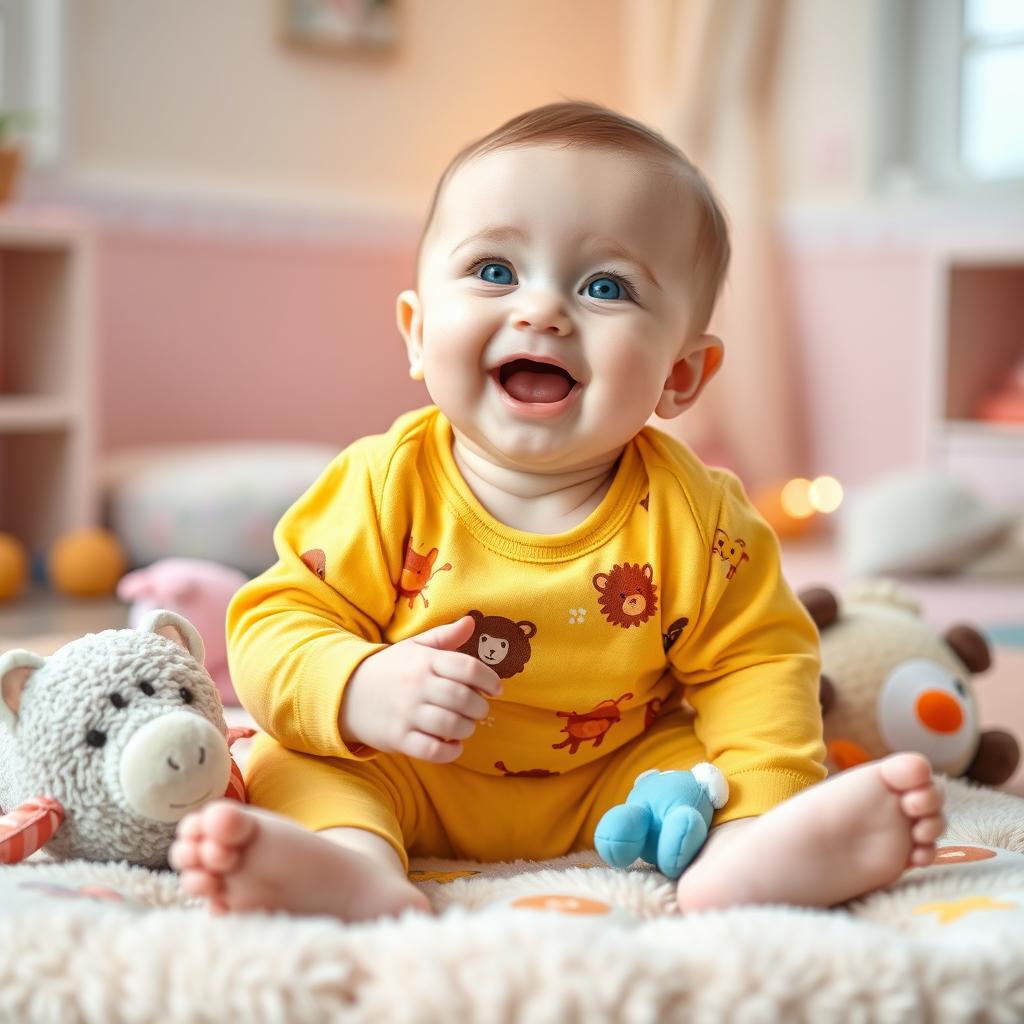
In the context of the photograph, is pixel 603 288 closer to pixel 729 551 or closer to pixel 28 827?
pixel 729 551

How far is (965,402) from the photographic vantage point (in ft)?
10.4

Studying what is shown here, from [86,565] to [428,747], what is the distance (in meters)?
1.85

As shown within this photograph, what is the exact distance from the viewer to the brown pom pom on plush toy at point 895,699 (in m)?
1.21

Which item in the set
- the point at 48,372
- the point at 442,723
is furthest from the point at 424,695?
the point at 48,372

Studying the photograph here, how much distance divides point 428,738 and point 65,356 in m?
2.14

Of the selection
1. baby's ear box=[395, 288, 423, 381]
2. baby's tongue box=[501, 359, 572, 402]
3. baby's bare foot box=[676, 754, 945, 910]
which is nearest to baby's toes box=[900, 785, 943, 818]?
baby's bare foot box=[676, 754, 945, 910]

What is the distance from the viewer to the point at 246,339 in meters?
3.42

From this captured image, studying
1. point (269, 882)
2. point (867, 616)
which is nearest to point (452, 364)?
point (269, 882)

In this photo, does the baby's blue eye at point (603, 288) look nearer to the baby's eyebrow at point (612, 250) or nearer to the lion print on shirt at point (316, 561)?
the baby's eyebrow at point (612, 250)

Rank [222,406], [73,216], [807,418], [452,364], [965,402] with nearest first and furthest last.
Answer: [452,364] → [73,216] → [965,402] → [222,406] → [807,418]

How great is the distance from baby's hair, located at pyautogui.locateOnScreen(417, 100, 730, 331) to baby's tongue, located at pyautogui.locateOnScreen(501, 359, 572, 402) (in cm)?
12

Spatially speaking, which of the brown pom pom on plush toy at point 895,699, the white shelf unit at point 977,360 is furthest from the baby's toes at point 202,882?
the white shelf unit at point 977,360

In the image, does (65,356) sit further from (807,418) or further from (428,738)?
(428,738)

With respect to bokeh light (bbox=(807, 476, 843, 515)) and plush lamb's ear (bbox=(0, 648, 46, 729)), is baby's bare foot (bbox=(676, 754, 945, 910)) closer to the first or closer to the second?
plush lamb's ear (bbox=(0, 648, 46, 729))
